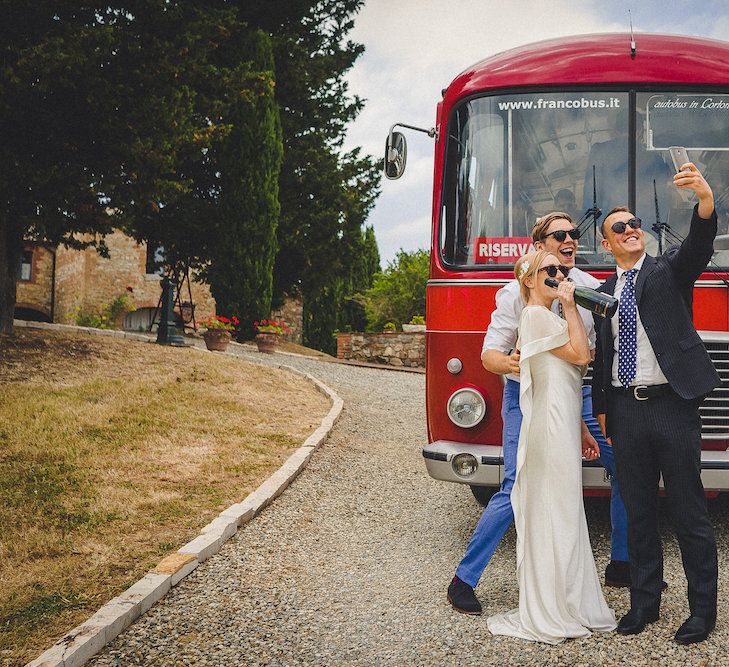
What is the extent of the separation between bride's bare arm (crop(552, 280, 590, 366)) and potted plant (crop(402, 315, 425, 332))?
1768 centimetres

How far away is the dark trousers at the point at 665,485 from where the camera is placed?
11.3 ft

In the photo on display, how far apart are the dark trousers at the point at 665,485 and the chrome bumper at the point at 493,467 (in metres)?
0.75

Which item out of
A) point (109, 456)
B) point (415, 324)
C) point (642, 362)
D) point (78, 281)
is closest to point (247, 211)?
point (415, 324)

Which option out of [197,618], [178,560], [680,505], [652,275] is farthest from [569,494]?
[178,560]

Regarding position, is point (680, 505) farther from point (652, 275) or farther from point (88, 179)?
point (88, 179)

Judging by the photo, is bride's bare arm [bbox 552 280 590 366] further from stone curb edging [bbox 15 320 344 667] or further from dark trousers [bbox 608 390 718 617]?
stone curb edging [bbox 15 320 344 667]

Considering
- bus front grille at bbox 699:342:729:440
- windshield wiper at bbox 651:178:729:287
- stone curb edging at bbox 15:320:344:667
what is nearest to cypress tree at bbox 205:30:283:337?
stone curb edging at bbox 15:320:344:667

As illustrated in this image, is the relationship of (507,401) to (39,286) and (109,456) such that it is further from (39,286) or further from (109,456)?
(39,286)

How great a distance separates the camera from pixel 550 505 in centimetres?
355

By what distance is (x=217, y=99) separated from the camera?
516 inches

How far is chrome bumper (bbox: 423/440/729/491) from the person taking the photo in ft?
14.1

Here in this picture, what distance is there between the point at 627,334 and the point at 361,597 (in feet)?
6.56

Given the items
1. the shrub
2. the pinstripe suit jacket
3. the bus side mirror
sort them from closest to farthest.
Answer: the pinstripe suit jacket
the bus side mirror
the shrub

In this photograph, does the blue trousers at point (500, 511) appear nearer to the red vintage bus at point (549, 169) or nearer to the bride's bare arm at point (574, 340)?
the bride's bare arm at point (574, 340)
